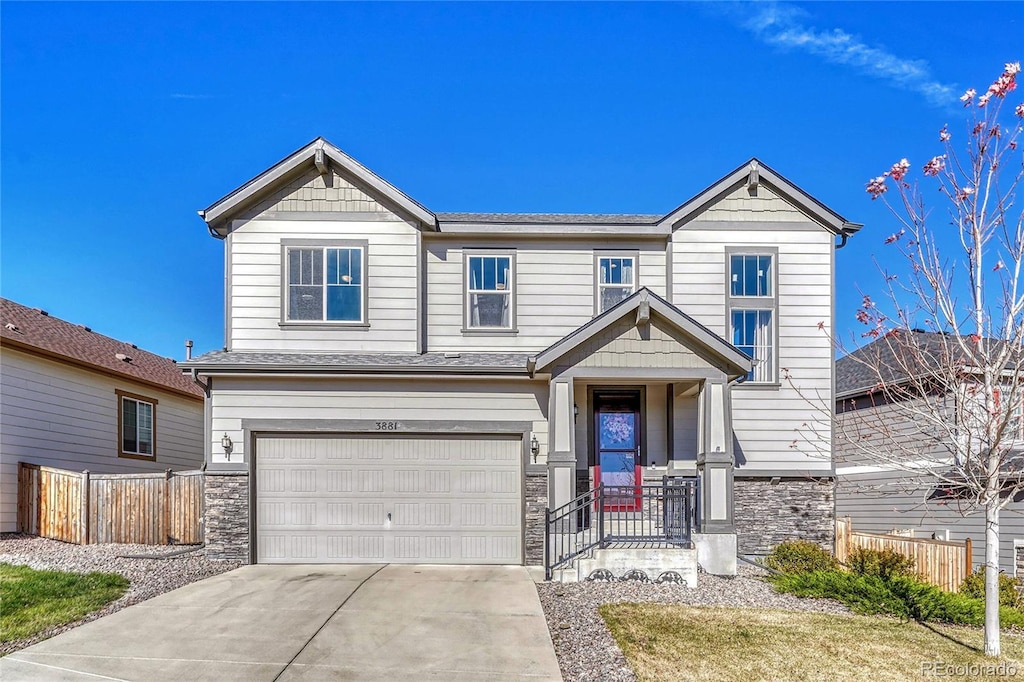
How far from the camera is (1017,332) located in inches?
344

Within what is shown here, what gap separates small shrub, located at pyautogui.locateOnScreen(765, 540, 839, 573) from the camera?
13758mm

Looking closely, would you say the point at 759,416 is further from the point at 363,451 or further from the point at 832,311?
the point at 363,451

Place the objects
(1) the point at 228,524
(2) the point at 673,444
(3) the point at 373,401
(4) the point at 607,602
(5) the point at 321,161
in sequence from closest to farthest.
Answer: (4) the point at 607,602, (1) the point at 228,524, (3) the point at 373,401, (5) the point at 321,161, (2) the point at 673,444

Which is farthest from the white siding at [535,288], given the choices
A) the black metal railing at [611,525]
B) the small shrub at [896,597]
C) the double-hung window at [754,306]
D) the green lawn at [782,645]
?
the green lawn at [782,645]

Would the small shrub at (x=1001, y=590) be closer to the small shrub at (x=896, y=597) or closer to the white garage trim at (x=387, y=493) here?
the small shrub at (x=896, y=597)

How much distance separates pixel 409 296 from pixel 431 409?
211cm

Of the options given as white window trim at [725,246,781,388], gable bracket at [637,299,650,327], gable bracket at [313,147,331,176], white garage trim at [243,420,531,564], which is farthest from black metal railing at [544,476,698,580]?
gable bracket at [313,147,331,176]

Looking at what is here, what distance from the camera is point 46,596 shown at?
10.5m

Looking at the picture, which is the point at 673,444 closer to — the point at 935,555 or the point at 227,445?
the point at 935,555

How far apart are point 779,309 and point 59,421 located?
14.9 meters

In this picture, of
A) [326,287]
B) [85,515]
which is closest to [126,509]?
[85,515]

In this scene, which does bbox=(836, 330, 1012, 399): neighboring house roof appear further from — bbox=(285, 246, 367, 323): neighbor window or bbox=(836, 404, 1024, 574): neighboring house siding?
bbox=(285, 246, 367, 323): neighbor window

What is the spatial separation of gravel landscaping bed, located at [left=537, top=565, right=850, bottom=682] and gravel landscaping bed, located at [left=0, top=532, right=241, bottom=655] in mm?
5264

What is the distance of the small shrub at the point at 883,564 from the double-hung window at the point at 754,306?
3571 mm
